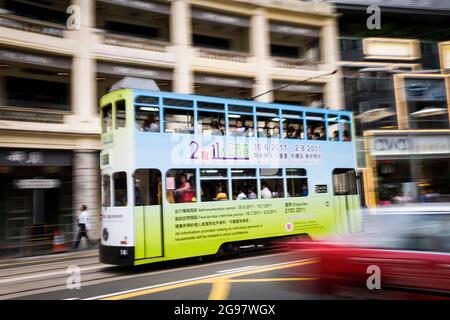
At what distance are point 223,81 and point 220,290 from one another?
1580 centimetres

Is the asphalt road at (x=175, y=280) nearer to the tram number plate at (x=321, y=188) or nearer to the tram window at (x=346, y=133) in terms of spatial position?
the tram number plate at (x=321, y=188)

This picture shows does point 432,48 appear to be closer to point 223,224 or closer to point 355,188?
point 355,188

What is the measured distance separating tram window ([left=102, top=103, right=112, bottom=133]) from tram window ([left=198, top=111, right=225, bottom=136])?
2.09m

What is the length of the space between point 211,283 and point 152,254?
A: 2.13 m

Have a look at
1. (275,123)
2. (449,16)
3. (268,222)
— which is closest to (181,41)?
(275,123)

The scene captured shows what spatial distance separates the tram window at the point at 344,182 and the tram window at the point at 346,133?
0.97m

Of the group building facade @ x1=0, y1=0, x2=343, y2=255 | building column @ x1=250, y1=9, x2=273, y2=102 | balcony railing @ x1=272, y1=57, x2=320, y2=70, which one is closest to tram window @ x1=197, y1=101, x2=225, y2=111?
building facade @ x1=0, y1=0, x2=343, y2=255

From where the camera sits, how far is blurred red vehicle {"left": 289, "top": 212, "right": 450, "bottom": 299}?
527cm

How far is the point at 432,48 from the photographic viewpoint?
32.1 metres

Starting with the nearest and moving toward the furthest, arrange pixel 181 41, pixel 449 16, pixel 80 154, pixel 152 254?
pixel 152 254, pixel 80 154, pixel 181 41, pixel 449 16

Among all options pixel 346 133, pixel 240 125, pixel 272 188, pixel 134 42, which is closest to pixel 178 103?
pixel 240 125

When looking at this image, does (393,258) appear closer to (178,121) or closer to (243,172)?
(243,172)

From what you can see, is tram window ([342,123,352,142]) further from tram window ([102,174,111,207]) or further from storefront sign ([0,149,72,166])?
storefront sign ([0,149,72,166])

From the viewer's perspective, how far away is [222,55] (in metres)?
22.2
